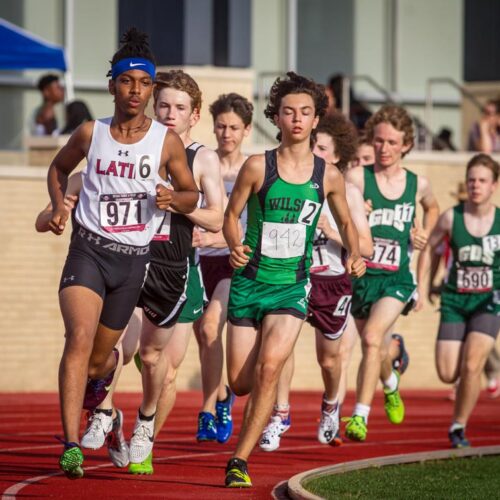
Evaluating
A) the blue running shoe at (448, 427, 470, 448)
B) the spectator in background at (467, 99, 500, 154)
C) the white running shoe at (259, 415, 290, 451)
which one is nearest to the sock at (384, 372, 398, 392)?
the blue running shoe at (448, 427, 470, 448)

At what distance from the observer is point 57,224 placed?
935 centimetres

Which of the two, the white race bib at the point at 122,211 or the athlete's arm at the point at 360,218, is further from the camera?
the athlete's arm at the point at 360,218

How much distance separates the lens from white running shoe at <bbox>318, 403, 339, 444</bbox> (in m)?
12.4

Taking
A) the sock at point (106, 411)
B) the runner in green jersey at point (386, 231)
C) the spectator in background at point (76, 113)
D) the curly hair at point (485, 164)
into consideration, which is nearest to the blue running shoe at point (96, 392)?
the sock at point (106, 411)

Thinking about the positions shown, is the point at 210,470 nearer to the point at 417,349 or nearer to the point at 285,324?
the point at 285,324

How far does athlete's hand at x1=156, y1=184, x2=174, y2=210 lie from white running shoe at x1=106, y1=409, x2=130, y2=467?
1804 mm

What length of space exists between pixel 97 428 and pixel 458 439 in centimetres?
391

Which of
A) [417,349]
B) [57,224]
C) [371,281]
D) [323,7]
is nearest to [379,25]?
[323,7]

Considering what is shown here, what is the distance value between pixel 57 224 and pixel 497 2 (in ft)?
56.9

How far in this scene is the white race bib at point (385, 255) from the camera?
13.2 meters

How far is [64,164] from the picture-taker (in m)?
9.60

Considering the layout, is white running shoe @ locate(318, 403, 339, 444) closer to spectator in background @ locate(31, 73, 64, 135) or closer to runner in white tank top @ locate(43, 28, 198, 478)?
runner in white tank top @ locate(43, 28, 198, 478)

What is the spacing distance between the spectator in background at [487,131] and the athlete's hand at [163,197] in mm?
13095

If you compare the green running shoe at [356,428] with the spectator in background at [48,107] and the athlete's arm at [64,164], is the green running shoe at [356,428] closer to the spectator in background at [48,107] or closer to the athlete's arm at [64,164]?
the athlete's arm at [64,164]
